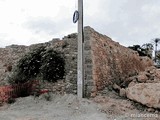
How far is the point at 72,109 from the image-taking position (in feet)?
33.5

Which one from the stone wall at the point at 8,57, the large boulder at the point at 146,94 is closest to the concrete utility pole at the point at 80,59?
the large boulder at the point at 146,94

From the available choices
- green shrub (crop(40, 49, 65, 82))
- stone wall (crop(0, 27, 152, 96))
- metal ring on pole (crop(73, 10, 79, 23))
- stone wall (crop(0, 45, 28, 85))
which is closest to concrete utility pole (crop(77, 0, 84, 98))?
metal ring on pole (crop(73, 10, 79, 23))

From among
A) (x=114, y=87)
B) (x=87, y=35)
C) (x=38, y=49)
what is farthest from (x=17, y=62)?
(x=114, y=87)

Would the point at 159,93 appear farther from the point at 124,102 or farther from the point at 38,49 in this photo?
the point at 38,49

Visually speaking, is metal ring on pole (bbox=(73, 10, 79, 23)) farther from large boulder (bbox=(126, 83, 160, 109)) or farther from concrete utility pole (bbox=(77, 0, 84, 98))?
large boulder (bbox=(126, 83, 160, 109))

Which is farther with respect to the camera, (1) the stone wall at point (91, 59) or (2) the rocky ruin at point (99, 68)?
(1) the stone wall at point (91, 59)

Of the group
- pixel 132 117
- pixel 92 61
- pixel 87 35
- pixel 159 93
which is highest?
pixel 87 35

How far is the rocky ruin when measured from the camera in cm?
1063

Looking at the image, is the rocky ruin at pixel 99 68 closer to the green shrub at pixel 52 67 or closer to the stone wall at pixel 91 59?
the stone wall at pixel 91 59

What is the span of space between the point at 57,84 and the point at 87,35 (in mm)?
2197

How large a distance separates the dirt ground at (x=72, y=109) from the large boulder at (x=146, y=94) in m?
0.27

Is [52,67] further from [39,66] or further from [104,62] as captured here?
[104,62]

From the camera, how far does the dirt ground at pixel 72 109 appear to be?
9555 mm

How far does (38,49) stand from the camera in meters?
12.9
